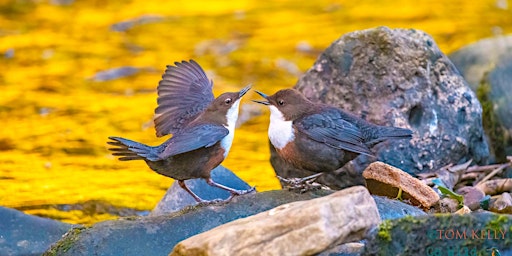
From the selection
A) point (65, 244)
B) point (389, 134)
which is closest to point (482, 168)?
point (389, 134)

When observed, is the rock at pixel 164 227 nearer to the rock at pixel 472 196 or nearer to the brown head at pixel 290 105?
the brown head at pixel 290 105

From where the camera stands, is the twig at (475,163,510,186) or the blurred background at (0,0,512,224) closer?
the twig at (475,163,510,186)

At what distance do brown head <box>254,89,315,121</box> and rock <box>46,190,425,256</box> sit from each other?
41cm

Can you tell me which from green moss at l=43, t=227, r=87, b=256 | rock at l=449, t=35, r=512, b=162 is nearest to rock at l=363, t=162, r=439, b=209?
green moss at l=43, t=227, r=87, b=256

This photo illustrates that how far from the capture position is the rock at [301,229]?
315cm

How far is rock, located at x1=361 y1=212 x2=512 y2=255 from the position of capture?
327 centimetres

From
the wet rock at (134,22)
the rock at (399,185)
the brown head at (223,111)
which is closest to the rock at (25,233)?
the brown head at (223,111)

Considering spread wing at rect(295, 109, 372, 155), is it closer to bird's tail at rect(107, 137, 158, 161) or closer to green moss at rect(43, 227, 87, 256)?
bird's tail at rect(107, 137, 158, 161)

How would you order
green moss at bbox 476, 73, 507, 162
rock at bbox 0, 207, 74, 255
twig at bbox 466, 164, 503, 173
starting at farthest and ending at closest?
green moss at bbox 476, 73, 507, 162
twig at bbox 466, 164, 503, 173
rock at bbox 0, 207, 74, 255

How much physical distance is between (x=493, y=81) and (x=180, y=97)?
2462mm

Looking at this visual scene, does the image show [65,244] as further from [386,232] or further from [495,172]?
[495,172]

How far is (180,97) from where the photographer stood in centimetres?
518

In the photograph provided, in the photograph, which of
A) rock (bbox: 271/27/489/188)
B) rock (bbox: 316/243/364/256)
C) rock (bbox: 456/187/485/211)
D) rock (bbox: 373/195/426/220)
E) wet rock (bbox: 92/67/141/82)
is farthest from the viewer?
wet rock (bbox: 92/67/141/82)

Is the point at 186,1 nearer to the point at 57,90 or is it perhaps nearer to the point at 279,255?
the point at 57,90
